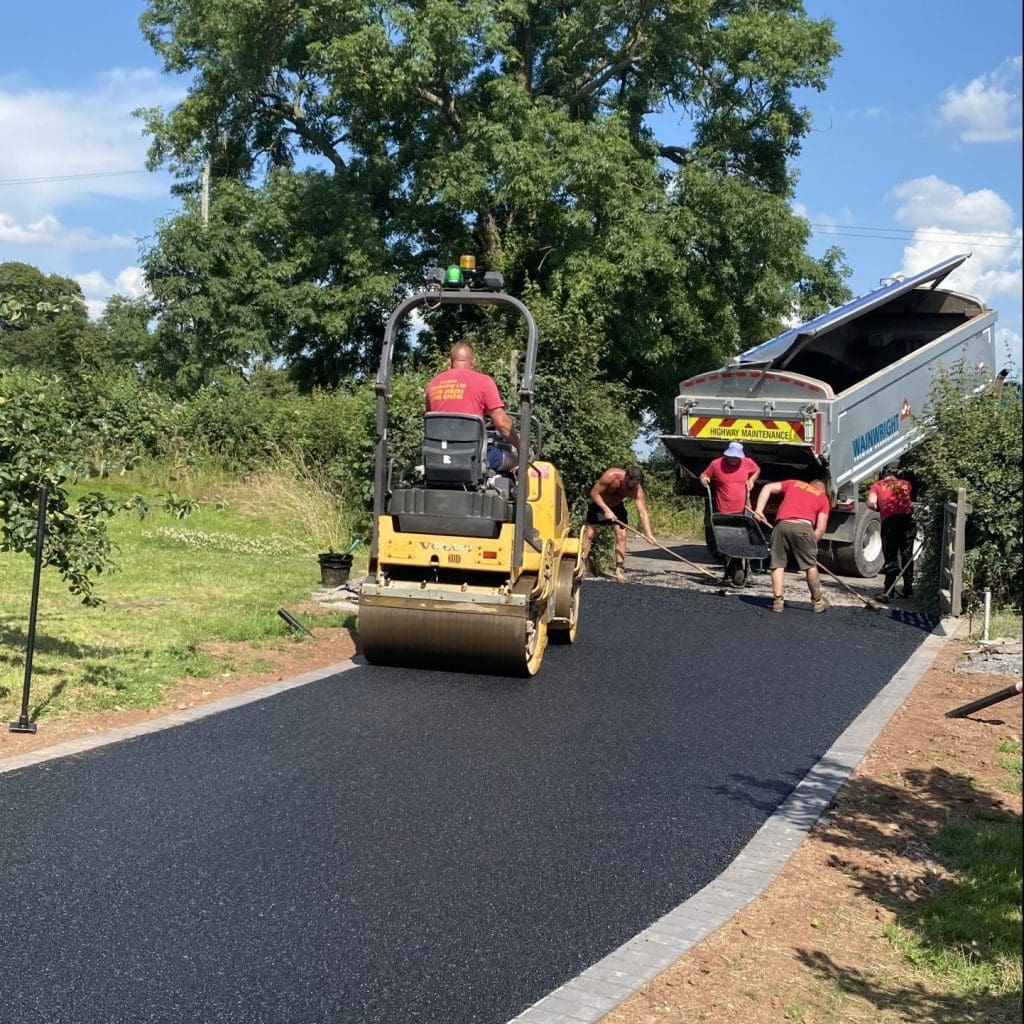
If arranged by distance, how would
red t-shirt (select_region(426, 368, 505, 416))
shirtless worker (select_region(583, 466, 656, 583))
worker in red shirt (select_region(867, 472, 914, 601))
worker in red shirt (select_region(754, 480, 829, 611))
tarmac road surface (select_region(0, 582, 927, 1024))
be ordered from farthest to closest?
worker in red shirt (select_region(867, 472, 914, 601))
shirtless worker (select_region(583, 466, 656, 583))
worker in red shirt (select_region(754, 480, 829, 611))
red t-shirt (select_region(426, 368, 505, 416))
tarmac road surface (select_region(0, 582, 927, 1024))

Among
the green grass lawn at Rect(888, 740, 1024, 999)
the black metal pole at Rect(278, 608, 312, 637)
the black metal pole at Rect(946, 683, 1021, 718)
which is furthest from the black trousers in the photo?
the green grass lawn at Rect(888, 740, 1024, 999)

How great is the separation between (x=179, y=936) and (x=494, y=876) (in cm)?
127

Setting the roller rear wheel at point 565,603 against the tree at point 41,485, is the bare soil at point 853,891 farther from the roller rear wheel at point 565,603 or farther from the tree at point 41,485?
the roller rear wheel at point 565,603

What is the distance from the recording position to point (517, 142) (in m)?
21.7

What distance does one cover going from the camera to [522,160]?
839 inches

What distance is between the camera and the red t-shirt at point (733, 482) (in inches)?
540

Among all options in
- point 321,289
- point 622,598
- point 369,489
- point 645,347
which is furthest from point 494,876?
point 321,289

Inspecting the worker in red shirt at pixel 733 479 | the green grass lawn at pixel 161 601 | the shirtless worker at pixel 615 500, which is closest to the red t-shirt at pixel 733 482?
the worker in red shirt at pixel 733 479

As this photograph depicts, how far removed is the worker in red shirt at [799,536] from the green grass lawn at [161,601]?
4714 mm

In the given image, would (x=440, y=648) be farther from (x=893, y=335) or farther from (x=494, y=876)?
(x=893, y=335)

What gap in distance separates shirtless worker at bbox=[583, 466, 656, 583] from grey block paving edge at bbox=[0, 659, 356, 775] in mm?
5202

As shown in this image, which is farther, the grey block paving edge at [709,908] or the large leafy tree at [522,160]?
the large leafy tree at [522,160]

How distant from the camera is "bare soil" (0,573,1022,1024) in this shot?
3799 millimetres

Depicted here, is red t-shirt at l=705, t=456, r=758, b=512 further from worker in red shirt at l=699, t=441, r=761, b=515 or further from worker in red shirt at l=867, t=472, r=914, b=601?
worker in red shirt at l=867, t=472, r=914, b=601
